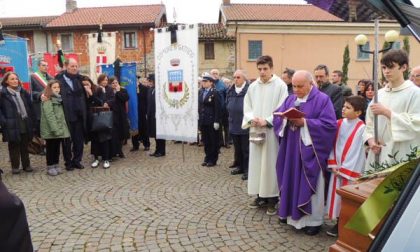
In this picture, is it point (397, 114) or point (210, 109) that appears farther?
point (210, 109)

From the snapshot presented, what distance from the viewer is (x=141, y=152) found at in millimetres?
8812

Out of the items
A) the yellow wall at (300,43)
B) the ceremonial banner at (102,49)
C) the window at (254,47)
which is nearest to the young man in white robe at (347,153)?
the ceremonial banner at (102,49)

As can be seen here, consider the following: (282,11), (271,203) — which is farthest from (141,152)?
(282,11)

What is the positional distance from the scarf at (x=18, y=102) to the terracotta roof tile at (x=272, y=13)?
76.9 ft

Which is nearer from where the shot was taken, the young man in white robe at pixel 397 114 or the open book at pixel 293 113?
the young man in white robe at pixel 397 114

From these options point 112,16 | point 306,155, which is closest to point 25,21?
point 112,16

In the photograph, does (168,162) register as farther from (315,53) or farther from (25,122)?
(315,53)

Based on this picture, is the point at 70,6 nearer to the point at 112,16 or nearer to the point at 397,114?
the point at 112,16

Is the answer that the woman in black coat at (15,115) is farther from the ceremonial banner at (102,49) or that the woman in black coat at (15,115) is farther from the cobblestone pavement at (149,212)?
the ceremonial banner at (102,49)

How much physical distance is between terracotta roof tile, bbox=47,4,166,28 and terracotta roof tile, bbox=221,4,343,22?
603 cm

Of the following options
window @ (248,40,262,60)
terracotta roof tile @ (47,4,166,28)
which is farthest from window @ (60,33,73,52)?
window @ (248,40,262,60)

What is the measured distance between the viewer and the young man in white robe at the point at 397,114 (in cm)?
308

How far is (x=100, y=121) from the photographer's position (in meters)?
7.15

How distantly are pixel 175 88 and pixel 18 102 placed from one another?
2.75 metres
